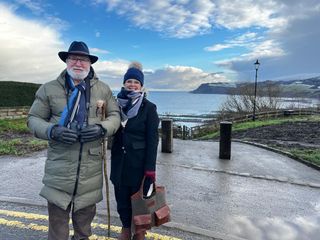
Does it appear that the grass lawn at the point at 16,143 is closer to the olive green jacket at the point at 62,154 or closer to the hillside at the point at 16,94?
the hillside at the point at 16,94

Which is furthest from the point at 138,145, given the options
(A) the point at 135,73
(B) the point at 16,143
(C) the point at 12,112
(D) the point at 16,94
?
(D) the point at 16,94

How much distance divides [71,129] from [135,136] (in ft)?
2.34

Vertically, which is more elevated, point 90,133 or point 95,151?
point 90,133

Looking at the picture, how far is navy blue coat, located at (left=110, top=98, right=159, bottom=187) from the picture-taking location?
3398mm

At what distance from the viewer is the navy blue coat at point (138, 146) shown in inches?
134

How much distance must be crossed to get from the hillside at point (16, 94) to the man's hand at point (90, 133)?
1690 cm

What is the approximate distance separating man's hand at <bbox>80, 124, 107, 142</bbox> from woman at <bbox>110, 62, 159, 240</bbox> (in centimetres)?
43

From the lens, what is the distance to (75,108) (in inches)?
120

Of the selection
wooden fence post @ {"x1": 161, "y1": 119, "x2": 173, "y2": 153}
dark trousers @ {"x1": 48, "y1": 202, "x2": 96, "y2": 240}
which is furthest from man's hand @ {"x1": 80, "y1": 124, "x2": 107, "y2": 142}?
wooden fence post @ {"x1": 161, "y1": 119, "x2": 173, "y2": 153}

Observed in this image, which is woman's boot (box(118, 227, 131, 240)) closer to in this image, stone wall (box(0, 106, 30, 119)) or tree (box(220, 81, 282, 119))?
stone wall (box(0, 106, 30, 119))

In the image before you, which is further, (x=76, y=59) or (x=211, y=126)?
(x=211, y=126)

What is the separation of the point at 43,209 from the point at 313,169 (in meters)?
7.06

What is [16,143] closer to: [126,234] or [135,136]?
[126,234]

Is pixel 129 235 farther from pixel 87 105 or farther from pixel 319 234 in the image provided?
pixel 319 234
